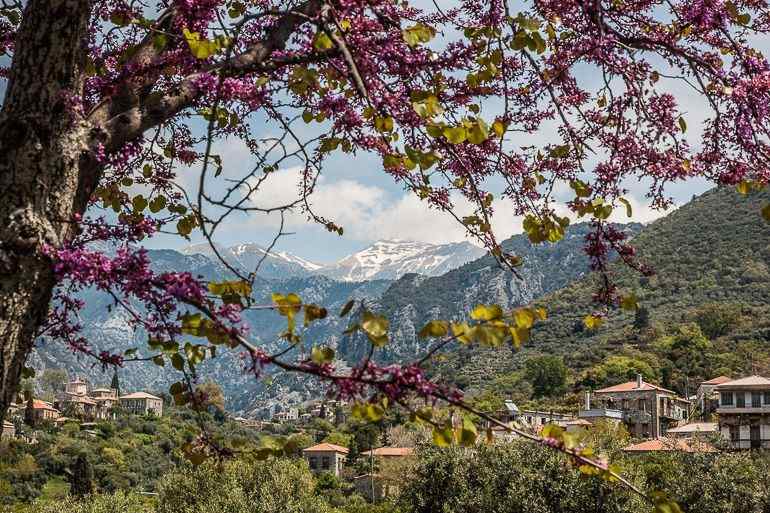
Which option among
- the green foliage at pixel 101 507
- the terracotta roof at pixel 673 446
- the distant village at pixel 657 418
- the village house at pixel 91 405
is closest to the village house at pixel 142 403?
the village house at pixel 91 405

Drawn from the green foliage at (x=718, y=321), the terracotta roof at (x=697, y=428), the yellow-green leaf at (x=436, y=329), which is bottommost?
the terracotta roof at (x=697, y=428)

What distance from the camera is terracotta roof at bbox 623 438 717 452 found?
42625 millimetres

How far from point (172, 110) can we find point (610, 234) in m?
2.24

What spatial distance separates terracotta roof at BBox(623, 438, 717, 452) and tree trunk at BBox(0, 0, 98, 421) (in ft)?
137

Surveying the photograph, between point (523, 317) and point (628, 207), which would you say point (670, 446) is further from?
point (523, 317)

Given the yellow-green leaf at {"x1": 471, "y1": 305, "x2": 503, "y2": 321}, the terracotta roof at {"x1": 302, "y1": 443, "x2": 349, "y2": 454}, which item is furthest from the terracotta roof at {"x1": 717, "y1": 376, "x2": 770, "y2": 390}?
the yellow-green leaf at {"x1": 471, "y1": 305, "x2": 503, "y2": 321}

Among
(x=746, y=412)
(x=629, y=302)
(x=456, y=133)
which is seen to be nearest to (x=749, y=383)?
(x=746, y=412)

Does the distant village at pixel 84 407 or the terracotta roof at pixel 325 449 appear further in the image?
the distant village at pixel 84 407

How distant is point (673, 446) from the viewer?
4569 centimetres

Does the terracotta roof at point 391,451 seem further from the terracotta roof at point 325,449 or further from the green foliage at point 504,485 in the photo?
the green foliage at point 504,485

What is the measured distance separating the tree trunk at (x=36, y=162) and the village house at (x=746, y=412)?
6086cm

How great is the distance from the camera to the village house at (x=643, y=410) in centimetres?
7179

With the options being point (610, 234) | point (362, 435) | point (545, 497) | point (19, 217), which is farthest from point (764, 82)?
point (362, 435)

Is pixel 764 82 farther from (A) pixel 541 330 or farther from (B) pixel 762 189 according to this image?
(A) pixel 541 330
